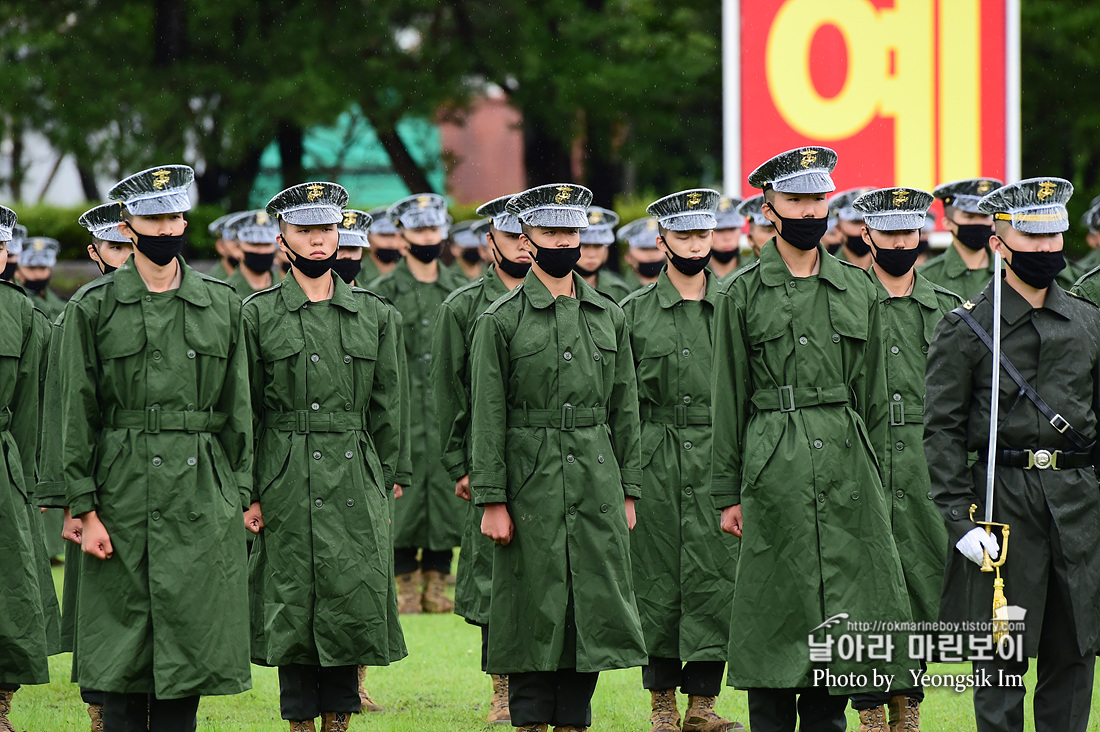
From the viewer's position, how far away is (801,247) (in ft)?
22.9

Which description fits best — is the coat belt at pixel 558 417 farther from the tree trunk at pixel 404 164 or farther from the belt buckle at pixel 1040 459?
the tree trunk at pixel 404 164

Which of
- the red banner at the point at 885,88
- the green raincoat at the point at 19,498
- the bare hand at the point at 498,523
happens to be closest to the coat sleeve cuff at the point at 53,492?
the green raincoat at the point at 19,498

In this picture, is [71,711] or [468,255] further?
[468,255]

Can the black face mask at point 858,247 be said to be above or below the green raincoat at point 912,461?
above

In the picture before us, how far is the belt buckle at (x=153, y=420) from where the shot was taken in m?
6.70

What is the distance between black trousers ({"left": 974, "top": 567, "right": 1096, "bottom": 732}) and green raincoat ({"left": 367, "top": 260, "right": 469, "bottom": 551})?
20.2ft

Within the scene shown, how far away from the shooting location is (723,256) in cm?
1166

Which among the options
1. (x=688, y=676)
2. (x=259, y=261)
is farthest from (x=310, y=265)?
(x=259, y=261)

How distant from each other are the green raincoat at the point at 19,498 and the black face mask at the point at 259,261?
3.74m

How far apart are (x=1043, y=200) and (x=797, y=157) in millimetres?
1057

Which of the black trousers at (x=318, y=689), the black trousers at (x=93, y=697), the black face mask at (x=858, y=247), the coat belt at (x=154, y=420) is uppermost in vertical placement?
the black face mask at (x=858, y=247)

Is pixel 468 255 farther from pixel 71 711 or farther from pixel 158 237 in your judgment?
pixel 158 237

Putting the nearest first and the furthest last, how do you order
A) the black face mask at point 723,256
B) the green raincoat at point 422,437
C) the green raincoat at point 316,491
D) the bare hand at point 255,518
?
the green raincoat at point 316,491
the bare hand at point 255,518
the black face mask at point 723,256
the green raincoat at point 422,437

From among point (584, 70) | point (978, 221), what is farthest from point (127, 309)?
point (584, 70)
